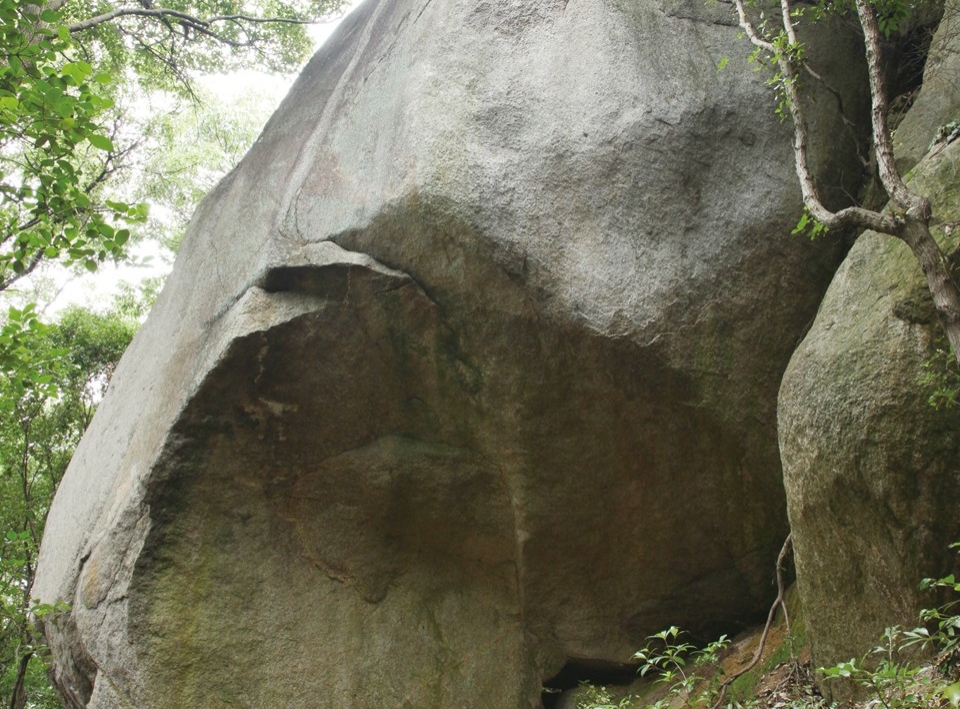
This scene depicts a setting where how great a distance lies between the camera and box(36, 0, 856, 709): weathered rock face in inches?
213

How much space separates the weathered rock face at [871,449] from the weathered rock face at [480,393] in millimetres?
1136

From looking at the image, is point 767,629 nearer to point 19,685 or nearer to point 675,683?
point 675,683

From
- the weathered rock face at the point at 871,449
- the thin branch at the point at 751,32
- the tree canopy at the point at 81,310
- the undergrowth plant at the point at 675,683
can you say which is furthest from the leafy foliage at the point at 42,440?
the weathered rock face at the point at 871,449

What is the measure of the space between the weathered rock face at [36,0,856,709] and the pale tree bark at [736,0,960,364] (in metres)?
0.70

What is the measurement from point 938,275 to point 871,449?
83 cm

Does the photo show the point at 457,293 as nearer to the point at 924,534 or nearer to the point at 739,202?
the point at 739,202

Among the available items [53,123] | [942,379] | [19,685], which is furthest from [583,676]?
[19,685]

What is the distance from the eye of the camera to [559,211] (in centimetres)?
540

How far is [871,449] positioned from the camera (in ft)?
12.9

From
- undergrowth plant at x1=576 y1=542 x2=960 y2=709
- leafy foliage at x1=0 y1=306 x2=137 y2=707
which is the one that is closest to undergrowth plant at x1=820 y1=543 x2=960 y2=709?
undergrowth plant at x1=576 y1=542 x2=960 y2=709

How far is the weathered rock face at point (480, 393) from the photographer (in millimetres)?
5414

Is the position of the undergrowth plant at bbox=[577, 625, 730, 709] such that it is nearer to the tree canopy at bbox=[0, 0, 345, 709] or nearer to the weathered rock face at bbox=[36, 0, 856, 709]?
the weathered rock face at bbox=[36, 0, 856, 709]

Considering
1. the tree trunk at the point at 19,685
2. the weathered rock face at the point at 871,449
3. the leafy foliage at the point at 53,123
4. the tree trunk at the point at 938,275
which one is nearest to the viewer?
the tree trunk at the point at 938,275

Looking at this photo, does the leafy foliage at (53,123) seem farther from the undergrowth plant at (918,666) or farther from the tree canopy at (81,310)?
the undergrowth plant at (918,666)
